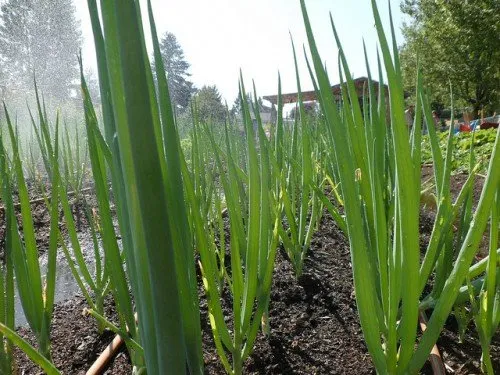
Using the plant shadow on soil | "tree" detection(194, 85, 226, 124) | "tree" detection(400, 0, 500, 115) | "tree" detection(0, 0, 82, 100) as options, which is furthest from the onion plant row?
"tree" detection(400, 0, 500, 115)

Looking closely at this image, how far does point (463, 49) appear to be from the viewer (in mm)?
11836

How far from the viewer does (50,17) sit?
7.32 metres

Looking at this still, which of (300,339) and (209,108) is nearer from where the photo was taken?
(300,339)

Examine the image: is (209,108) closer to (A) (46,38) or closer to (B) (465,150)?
(B) (465,150)

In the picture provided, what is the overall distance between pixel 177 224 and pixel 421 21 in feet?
52.0

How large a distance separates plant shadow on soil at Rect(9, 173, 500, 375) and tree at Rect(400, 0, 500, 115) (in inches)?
452

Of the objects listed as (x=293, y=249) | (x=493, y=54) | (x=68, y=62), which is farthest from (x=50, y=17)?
(x=493, y=54)

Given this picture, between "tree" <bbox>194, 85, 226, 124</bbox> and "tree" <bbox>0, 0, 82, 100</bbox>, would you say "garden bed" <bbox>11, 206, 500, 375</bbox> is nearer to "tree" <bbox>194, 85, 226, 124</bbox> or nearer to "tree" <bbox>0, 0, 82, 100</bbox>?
"tree" <bbox>194, 85, 226, 124</bbox>

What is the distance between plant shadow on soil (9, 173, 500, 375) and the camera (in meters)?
0.61

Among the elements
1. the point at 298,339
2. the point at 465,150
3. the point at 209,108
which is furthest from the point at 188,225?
the point at 465,150

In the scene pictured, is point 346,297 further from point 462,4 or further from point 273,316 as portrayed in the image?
point 462,4

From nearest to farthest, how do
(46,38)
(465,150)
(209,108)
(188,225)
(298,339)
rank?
(188,225)
(298,339)
(209,108)
(465,150)
(46,38)

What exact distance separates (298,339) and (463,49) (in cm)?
1343

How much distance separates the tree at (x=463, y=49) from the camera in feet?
36.9
